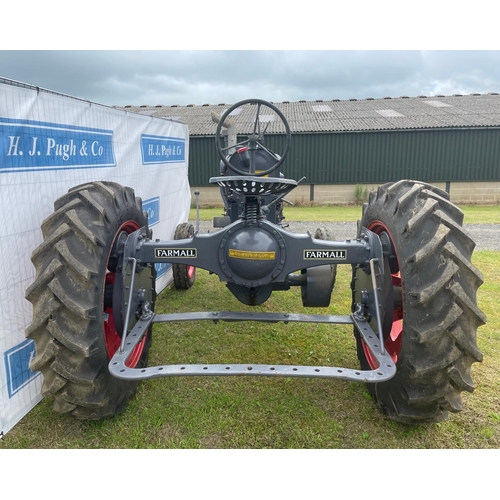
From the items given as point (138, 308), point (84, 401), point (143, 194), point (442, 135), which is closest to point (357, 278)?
point (138, 308)

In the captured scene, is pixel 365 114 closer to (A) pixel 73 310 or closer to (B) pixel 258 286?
(B) pixel 258 286

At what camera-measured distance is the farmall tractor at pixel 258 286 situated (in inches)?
92.7

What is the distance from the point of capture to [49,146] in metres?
3.21

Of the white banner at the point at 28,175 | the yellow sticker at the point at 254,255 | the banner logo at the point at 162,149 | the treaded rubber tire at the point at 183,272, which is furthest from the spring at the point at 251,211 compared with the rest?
the banner logo at the point at 162,149

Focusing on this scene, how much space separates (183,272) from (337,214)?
9397mm

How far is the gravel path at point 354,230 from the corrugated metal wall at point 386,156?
478cm

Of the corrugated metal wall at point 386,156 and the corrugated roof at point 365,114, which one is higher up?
the corrugated roof at point 365,114

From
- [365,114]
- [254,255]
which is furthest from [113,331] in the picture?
[365,114]

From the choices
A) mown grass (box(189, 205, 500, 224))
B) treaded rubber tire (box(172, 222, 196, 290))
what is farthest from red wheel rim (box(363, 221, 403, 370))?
mown grass (box(189, 205, 500, 224))

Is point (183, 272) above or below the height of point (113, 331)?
below

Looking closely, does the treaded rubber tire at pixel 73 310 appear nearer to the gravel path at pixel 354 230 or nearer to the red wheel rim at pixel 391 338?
the red wheel rim at pixel 391 338

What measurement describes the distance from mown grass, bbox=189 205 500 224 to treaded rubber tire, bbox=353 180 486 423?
390 inches

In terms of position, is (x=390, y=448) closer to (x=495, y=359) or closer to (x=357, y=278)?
(x=357, y=278)

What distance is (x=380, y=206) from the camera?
3018mm
